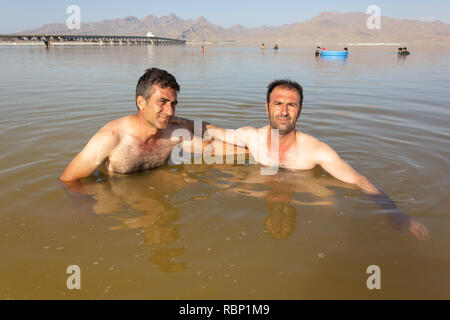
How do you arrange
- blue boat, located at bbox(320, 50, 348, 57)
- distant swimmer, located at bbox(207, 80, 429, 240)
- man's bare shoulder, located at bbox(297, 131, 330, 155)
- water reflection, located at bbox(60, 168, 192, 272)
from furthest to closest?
blue boat, located at bbox(320, 50, 348, 57), man's bare shoulder, located at bbox(297, 131, 330, 155), distant swimmer, located at bbox(207, 80, 429, 240), water reflection, located at bbox(60, 168, 192, 272)

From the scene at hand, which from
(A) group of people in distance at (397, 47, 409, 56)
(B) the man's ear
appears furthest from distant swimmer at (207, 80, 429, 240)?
(A) group of people in distance at (397, 47, 409, 56)

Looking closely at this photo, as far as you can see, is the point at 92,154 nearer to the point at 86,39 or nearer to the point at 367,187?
the point at 367,187

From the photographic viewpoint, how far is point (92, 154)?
3.93 m

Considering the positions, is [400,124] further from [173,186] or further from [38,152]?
[38,152]

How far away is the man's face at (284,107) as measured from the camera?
165 inches

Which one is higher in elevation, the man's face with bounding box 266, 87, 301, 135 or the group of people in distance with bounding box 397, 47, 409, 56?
the group of people in distance with bounding box 397, 47, 409, 56

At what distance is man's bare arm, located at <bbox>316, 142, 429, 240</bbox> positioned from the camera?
10.3 ft

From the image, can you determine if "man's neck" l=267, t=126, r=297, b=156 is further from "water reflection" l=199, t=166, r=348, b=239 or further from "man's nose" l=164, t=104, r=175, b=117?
"man's nose" l=164, t=104, r=175, b=117

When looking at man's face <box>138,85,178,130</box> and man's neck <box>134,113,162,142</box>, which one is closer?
man's face <box>138,85,178,130</box>

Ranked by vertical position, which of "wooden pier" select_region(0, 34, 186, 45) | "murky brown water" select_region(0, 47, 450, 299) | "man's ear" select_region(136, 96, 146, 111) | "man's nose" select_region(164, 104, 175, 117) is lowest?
"murky brown water" select_region(0, 47, 450, 299)

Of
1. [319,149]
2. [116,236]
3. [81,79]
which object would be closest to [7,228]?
[116,236]

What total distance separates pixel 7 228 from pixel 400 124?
7.97m

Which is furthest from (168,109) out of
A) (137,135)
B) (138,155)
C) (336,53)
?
(336,53)

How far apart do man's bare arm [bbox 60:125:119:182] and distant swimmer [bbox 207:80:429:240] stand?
2196mm
